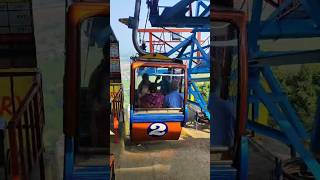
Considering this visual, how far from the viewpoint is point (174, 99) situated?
897mm

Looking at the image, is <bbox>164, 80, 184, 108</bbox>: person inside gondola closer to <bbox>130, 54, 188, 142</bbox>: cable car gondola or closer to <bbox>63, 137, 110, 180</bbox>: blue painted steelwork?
<bbox>130, 54, 188, 142</bbox>: cable car gondola

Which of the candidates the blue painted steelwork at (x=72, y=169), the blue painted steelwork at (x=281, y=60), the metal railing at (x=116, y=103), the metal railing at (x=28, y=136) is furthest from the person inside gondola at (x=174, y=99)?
the metal railing at (x=28, y=136)

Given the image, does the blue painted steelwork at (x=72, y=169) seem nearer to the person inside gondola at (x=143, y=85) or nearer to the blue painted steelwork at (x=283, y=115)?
the person inside gondola at (x=143, y=85)

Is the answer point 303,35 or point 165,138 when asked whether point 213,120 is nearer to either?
point 165,138

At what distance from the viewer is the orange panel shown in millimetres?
903

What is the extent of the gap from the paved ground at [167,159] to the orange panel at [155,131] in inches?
0.8

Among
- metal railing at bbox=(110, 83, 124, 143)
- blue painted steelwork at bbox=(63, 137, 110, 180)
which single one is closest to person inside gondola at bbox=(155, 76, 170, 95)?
metal railing at bbox=(110, 83, 124, 143)

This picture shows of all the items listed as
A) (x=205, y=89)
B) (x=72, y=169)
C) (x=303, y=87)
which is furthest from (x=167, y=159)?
→ (x=303, y=87)

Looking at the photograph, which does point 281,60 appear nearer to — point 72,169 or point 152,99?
point 152,99

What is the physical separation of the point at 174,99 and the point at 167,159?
145 mm

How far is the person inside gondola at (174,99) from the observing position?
879 millimetres

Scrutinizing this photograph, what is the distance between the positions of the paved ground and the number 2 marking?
0.02 metres

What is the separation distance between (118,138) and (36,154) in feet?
2.77

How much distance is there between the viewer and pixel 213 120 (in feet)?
3.02
